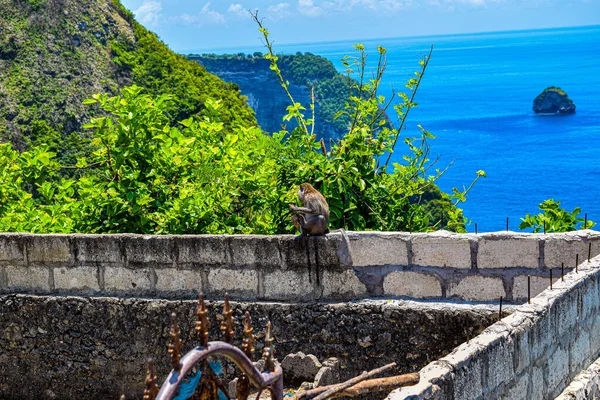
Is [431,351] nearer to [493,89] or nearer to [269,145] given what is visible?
[269,145]

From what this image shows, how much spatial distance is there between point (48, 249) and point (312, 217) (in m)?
2.08

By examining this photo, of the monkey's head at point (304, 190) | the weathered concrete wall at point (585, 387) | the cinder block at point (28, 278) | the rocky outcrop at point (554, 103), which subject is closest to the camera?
the weathered concrete wall at point (585, 387)

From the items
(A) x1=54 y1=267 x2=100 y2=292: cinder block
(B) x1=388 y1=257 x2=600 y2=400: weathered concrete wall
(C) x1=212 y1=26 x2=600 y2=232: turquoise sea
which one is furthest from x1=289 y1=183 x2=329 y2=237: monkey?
(C) x1=212 y1=26 x2=600 y2=232: turquoise sea

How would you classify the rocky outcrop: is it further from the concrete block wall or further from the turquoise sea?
the concrete block wall

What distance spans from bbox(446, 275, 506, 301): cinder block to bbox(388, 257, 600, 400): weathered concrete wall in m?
0.67

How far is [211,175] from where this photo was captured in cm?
848

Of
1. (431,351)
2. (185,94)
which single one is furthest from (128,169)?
(185,94)

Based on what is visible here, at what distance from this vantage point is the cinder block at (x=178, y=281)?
7.14 meters

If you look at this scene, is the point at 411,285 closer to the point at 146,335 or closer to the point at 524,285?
the point at 524,285

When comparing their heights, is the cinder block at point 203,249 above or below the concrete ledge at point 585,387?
above

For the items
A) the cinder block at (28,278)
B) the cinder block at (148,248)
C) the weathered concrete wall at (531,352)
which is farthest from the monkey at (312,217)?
the cinder block at (28,278)

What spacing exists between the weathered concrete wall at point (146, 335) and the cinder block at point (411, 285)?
0.38ft

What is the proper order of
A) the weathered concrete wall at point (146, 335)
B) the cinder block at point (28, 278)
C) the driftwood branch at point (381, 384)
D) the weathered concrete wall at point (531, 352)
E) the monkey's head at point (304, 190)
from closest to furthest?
1. the driftwood branch at point (381, 384)
2. the weathered concrete wall at point (531, 352)
3. the weathered concrete wall at point (146, 335)
4. the monkey's head at point (304, 190)
5. the cinder block at point (28, 278)

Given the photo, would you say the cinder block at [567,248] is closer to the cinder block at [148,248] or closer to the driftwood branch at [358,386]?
the driftwood branch at [358,386]
